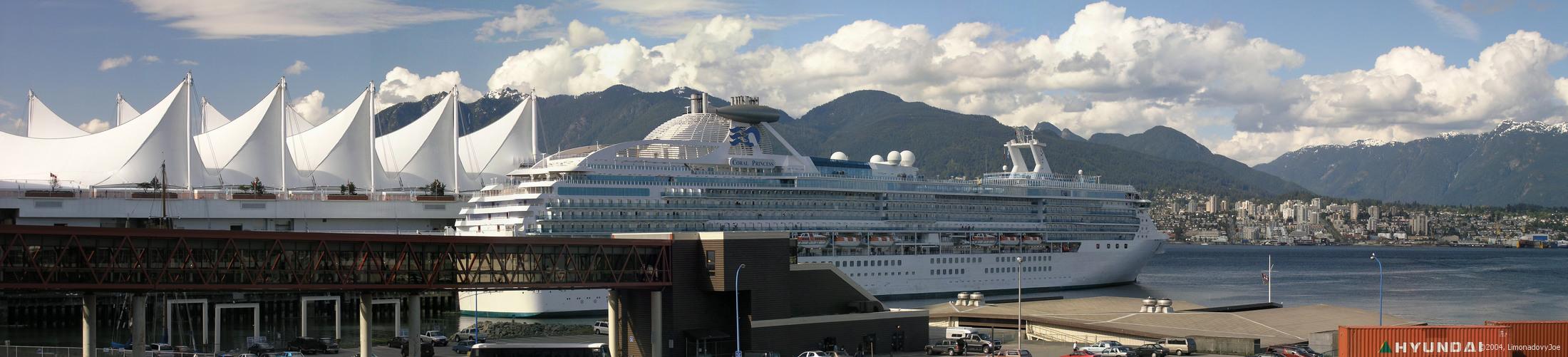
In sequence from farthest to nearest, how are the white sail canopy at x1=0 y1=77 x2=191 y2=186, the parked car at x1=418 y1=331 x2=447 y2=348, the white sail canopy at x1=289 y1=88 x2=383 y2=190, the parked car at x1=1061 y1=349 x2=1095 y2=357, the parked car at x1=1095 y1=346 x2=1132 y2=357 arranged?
the white sail canopy at x1=289 y1=88 x2=383 y2=190, the white sail canopy at x1=0 y1=77 x2=191 y2=186, the parked car at x1=418 y1=331 x2=447 y2=348, the parked car at x1=1095 y1=346 x2=1132 y2=357, the parked car at x1=1061 y1=349 x2=1095 y2=357

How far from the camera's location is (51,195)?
73125 millimetres

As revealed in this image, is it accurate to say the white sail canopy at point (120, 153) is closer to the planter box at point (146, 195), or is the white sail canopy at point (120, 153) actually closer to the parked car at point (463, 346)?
the planter box at point (146, 195)

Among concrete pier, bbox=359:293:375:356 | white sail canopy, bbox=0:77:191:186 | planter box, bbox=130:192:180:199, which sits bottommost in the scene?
concrete pier, bbox=359:293:375:356

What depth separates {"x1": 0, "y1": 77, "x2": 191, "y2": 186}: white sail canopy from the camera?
71.6 m

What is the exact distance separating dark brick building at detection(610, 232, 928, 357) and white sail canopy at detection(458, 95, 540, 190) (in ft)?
150

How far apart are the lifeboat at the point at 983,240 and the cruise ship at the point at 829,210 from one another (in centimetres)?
9

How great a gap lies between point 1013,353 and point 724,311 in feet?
26.7

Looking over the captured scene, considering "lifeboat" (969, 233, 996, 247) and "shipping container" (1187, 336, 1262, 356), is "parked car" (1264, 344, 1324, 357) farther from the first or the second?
"lifeboat" (969, 233, 996, 247)

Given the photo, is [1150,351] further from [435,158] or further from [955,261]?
[435,158]

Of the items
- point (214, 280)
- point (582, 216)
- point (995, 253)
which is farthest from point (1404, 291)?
point (214, 280)

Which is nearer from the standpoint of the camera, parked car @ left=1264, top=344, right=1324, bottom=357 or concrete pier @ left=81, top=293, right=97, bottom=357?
concrete pier @ left=81, top=293, right=97, bottom=357

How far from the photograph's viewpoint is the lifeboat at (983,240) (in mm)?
77062

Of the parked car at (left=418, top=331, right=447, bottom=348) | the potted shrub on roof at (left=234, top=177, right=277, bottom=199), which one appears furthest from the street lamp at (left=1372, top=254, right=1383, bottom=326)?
the potted shrub on roof at (left=234, top=177, right=277, bottom=199)

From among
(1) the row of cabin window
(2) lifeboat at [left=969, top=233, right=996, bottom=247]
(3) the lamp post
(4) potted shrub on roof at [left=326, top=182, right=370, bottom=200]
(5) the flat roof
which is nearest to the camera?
(3) the lamp post
